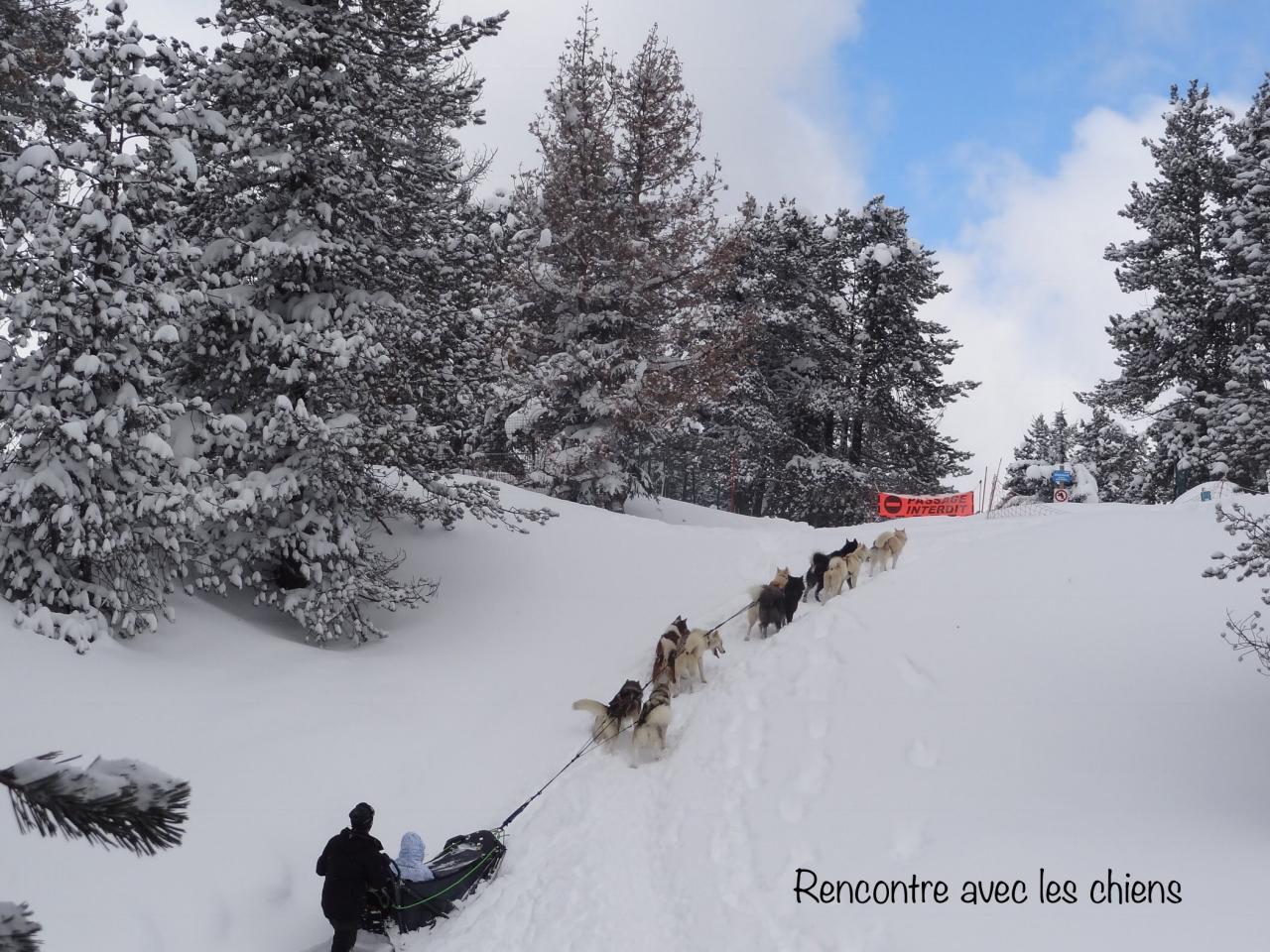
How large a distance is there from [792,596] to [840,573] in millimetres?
1486

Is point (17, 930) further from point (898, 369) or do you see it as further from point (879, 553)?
point (898, 369)

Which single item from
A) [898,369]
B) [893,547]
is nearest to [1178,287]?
[898,369]

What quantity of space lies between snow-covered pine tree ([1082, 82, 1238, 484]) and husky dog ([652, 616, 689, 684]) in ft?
63.0

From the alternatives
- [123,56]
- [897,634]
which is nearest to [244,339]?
[123,56]

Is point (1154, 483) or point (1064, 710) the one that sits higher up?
point (1154, 483)

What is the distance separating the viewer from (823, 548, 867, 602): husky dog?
14.7 metres

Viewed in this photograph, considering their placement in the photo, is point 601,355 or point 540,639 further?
point 601,355

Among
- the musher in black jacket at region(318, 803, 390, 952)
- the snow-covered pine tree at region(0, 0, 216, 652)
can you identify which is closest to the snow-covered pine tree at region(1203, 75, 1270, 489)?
the musher in black jacket at region(318, 803, 390, 952)

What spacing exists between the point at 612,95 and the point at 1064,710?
761 inches

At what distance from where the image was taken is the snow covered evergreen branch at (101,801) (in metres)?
1.52

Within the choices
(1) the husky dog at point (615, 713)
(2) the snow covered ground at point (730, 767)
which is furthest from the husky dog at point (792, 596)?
(1) the husky dog at point (615, 713)

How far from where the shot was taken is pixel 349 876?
20.3 ft

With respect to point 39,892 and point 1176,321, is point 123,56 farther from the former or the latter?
point 1176,321

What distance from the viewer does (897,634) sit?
11898mm
